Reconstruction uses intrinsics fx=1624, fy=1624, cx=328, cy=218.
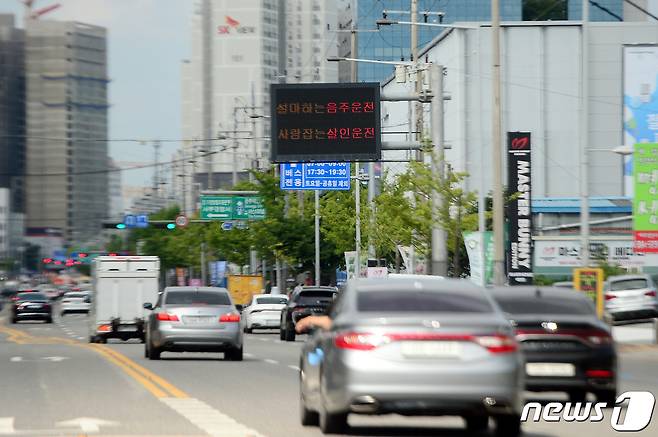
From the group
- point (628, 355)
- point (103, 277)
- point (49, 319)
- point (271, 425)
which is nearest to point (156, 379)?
point (271, 425)

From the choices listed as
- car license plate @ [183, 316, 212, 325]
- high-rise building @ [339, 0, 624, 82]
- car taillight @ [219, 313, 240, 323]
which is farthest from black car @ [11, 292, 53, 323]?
high-rise building @ [339, 0, 624, 82]

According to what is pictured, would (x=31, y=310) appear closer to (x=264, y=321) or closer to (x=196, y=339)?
(x=264, y=321)

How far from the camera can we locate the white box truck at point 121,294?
48.6 meters

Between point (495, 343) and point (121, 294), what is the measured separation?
35.9 metres

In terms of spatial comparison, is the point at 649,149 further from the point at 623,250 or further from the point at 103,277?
the point at 623,250

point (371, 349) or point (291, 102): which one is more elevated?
point (291, 102)

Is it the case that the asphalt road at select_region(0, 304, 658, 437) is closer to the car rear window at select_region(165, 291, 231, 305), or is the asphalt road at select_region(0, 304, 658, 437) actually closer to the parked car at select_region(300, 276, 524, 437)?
the car rear window at select_region(165, 291, 231, 305)

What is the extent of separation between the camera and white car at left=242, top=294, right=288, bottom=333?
5966 cm

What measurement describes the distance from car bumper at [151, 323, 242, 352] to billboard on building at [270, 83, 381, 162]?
1725 cm

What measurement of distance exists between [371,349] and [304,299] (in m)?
34.4

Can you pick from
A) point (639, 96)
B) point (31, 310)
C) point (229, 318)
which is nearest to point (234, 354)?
point (229, 318)

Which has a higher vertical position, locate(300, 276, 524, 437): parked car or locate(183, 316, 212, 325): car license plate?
locate(300, 276, 524, 437): parked car

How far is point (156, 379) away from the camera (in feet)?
83.5

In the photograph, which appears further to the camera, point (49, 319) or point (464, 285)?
point (49, 319)
